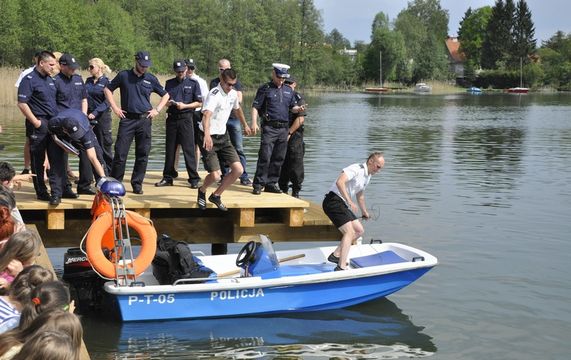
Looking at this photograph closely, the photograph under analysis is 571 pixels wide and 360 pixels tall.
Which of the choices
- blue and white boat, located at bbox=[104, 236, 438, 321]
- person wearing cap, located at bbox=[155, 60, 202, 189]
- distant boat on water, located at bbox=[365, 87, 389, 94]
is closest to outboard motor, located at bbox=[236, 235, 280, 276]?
blue and white boat, located at bbox=[104, 236, 438, 321]

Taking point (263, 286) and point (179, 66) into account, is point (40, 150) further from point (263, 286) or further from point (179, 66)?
point (263, 286)

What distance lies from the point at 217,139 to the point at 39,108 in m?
2.17

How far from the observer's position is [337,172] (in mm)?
21203

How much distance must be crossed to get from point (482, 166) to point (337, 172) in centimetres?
476

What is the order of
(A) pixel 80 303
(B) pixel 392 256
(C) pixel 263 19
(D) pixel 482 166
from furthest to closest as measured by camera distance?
(C) pixel 263 19
(D) pixel 482 166
(B) pixel 392 256
(A) pixel 80 303

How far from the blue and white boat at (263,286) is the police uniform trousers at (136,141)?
1514 millimetres

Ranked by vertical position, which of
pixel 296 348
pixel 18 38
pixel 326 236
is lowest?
pixel 296 348

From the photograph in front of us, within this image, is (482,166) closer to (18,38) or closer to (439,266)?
(439,266)

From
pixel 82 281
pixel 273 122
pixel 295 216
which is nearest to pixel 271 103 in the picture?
pixel 273 122

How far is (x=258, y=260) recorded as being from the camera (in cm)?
934

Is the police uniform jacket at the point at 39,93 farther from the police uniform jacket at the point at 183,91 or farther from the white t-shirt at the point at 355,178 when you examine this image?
the white t-shirt at the point at 355,178

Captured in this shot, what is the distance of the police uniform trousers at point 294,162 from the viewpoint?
39.2 feet

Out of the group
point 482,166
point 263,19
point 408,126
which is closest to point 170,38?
point 263,19

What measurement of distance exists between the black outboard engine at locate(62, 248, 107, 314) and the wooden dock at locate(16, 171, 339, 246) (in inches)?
23.8
